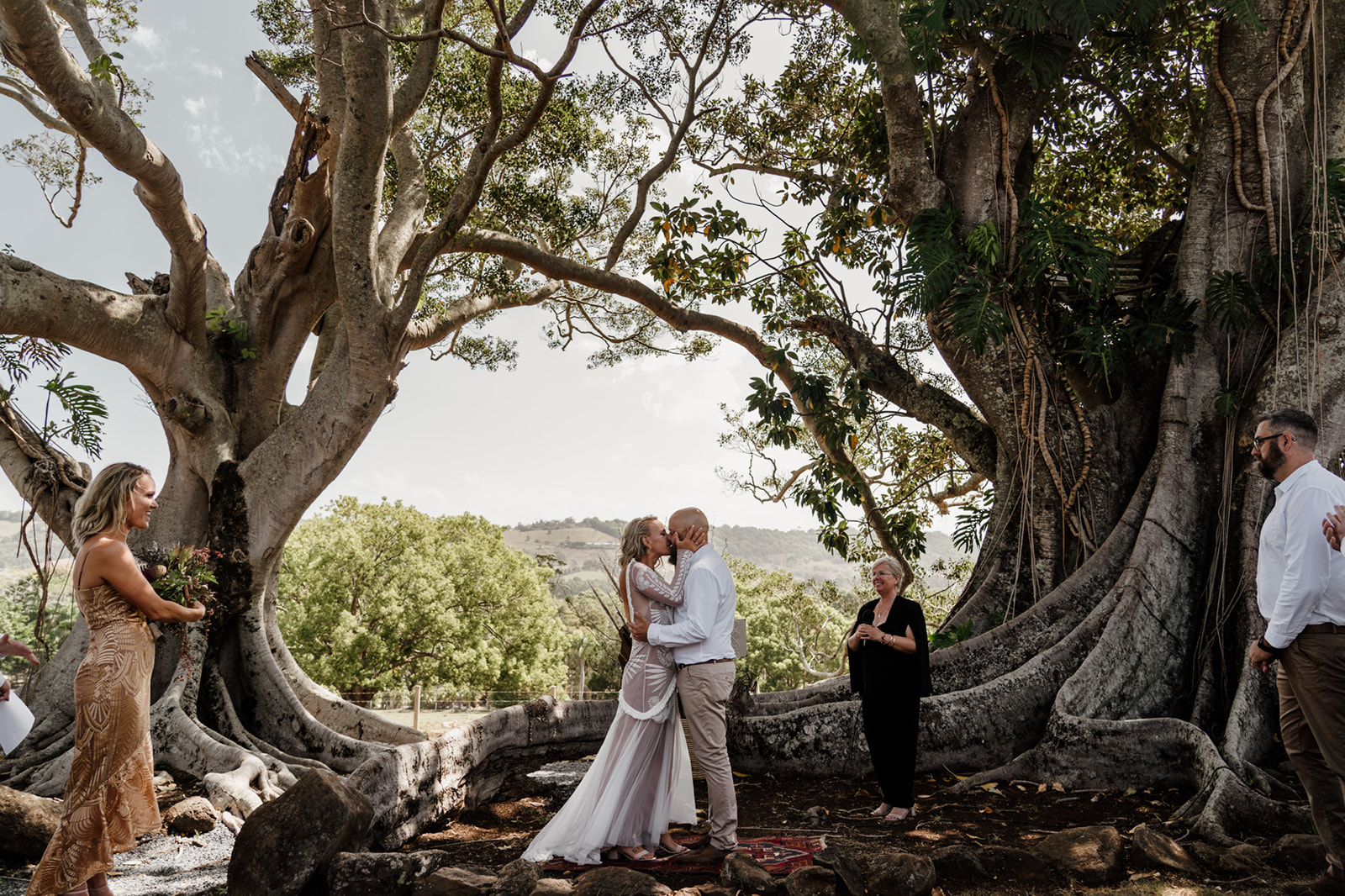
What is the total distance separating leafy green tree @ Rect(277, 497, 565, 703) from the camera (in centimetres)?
2877

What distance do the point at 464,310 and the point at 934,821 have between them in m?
7.40

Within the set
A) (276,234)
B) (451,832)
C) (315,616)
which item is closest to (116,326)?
(276,234)

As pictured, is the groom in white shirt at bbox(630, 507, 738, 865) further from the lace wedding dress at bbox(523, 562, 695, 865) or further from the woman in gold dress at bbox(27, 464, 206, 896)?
the woman in gold dress at bbox(27, 464, 206, 896)

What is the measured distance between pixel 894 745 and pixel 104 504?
14.6 ft

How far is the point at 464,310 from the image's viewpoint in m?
9.83

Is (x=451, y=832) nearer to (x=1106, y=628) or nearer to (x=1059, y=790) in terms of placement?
(x=1059, y=790)

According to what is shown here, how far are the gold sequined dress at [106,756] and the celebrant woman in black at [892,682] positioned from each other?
3.93 metres

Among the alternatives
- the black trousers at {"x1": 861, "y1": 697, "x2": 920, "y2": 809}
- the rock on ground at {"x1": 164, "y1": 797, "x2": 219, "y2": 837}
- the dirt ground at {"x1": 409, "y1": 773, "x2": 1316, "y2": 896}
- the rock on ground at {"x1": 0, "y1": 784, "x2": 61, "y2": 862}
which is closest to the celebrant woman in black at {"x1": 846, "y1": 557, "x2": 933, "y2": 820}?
the black trousers at {"x1": 861, "y1": 697, "x2": 920, "y2": 809}

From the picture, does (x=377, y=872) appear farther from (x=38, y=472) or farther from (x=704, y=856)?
(x=38, y=472)

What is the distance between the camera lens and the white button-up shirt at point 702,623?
4301 mm

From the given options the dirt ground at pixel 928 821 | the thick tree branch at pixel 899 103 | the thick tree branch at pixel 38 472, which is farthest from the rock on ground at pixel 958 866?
the thick tree branch at pixel 38 472

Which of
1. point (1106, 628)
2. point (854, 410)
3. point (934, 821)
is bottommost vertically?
point (934, 821)

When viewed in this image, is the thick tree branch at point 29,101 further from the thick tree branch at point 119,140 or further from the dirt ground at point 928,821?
the dirt ground at point 928,821

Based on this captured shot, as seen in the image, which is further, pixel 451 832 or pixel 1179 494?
pixel 1179 494
